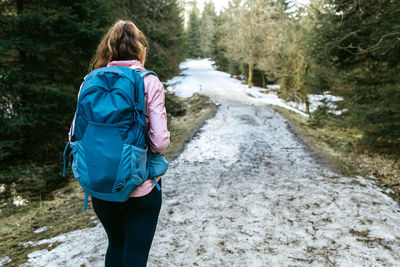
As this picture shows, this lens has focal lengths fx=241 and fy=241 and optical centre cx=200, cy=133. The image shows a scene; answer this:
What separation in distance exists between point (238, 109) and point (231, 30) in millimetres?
11569

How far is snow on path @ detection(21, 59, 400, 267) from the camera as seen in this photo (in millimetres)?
2766

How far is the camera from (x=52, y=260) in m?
2.66

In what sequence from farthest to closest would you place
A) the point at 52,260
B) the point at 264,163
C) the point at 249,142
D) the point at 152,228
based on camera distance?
the point at 249,142, the point at 264,163, the point at 52,260, the point at 152,228

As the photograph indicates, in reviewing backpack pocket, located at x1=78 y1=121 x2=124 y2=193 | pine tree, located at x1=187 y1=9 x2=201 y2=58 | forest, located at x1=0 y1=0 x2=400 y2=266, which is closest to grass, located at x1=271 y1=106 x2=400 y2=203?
forest, located at x1=0 y1=0 x2=400 y2=266

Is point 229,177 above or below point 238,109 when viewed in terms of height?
below

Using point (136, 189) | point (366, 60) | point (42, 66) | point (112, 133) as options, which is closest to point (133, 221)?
point (136, 189)

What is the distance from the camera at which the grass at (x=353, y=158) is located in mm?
5198

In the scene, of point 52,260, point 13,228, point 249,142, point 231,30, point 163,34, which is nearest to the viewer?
point 52,260

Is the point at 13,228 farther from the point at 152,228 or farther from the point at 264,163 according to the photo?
the point at 264,163

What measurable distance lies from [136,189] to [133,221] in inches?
8.7

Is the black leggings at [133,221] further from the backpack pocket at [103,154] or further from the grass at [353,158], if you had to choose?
the grass at [353,158]

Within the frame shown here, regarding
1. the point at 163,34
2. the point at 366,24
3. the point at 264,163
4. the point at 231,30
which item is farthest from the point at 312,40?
the point at 231,30

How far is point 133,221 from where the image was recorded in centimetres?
149

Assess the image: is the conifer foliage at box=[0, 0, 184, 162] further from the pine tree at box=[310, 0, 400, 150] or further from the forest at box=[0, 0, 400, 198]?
the pine tree at box=[310, 0, 400, 150]
